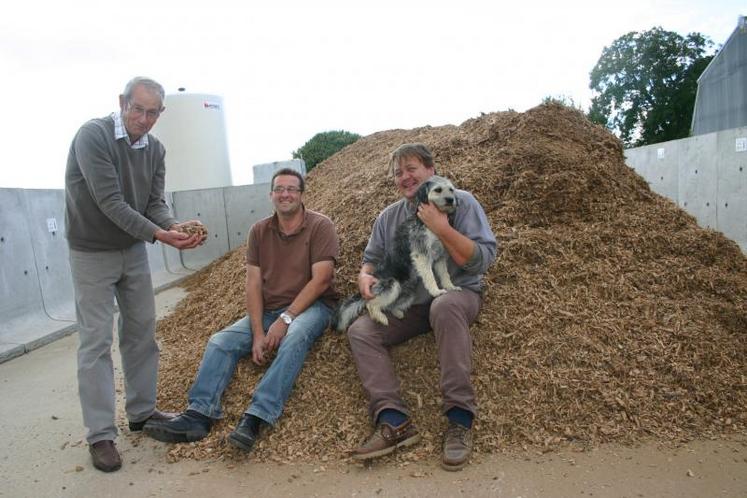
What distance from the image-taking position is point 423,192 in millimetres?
3236

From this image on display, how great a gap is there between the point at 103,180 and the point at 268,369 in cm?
142

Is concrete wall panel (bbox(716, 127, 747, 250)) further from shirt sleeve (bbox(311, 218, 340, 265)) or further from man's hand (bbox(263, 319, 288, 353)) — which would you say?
man's hand (bbox(263, 319, 288, 353))

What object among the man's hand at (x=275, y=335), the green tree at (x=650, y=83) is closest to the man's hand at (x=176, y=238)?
the man's hand at (x=275, y=335)

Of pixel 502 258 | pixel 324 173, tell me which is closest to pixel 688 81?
pixel 324 173

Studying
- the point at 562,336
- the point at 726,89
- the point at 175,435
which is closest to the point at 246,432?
the point at 175,435

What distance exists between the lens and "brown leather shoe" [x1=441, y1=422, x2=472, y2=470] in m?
2.73

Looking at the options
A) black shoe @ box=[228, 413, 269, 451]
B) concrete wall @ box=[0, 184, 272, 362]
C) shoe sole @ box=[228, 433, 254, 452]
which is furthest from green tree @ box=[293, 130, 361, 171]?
shoe sole @ box=[228, 433, 254, 452]

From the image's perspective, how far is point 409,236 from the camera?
3.35 meters

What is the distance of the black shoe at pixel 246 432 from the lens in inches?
115

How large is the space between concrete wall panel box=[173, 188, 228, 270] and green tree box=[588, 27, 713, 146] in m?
26.9

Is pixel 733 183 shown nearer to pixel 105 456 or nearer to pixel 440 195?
pixel 440 195

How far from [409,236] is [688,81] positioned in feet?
111

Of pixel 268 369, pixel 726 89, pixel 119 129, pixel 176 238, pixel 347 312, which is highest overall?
pixel 726 89

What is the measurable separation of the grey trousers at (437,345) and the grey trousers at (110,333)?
131 cm
